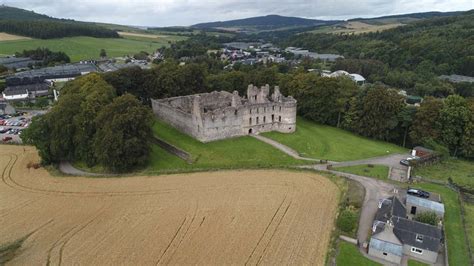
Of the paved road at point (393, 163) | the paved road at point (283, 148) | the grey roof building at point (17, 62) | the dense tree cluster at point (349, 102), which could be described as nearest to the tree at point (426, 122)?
the dense tree cluster at point (349, 102)

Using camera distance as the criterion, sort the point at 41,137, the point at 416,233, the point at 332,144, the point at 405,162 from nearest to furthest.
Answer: the point at 416,233, the point at 405,162, the point at 41,137, the point at 332,144

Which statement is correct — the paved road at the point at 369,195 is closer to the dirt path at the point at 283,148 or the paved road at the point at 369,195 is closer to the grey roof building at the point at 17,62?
the dirt path at the point at 283,148

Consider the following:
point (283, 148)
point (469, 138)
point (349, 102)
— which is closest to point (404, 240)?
point (283, 148)

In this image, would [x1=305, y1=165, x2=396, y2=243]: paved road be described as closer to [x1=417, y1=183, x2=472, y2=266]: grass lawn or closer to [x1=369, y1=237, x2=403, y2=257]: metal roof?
[x1=369, y1=237, x2=403, y2=257]: metal roof

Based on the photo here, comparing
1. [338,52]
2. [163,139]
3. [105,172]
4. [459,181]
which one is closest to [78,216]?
[105,172]

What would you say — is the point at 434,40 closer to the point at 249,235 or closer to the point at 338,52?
the point at 338,52

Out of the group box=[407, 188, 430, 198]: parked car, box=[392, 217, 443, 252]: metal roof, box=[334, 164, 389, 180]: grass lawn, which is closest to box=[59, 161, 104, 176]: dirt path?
box=[334, 164, 389, 180]: grass lawn

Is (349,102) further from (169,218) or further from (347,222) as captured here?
(169,218)
